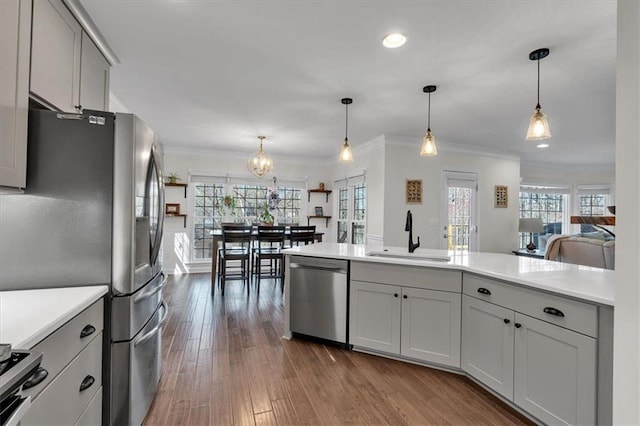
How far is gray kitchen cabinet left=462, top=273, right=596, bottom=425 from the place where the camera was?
4.96 ft

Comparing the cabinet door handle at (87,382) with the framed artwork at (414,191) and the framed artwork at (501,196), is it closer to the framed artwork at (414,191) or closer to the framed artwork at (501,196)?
the framed artwork at (414,191)

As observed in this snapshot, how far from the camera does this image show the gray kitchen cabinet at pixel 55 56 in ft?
4.87

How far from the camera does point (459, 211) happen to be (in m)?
5.65

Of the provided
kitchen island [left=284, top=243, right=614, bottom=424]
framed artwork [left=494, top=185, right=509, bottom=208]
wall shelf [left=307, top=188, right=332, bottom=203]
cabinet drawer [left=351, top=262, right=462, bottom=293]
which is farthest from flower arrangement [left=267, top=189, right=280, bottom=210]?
framed artwork [left=494, top=185, right=509, bottom=208]

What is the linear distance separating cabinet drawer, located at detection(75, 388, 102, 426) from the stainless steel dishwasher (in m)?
1.72

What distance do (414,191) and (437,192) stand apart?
495 millimetres

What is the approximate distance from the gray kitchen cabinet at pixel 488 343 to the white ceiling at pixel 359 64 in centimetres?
193

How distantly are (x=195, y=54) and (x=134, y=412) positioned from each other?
2525 mm

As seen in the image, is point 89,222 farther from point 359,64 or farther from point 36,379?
point 359,64

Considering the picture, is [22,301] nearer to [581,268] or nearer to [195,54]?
[195,54]

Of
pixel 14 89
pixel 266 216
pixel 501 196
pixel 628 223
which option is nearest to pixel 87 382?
pixel 14 89

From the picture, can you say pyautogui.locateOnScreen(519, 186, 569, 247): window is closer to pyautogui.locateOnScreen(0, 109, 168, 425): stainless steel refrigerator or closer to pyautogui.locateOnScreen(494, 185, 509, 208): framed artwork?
pyautogui.locateOnScreen(494, 185, 509, 208): framed artwork

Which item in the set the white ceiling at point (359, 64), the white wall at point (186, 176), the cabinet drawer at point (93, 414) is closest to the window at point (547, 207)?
the white ceiling at point (359, 64)

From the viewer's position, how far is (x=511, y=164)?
19.8ft
